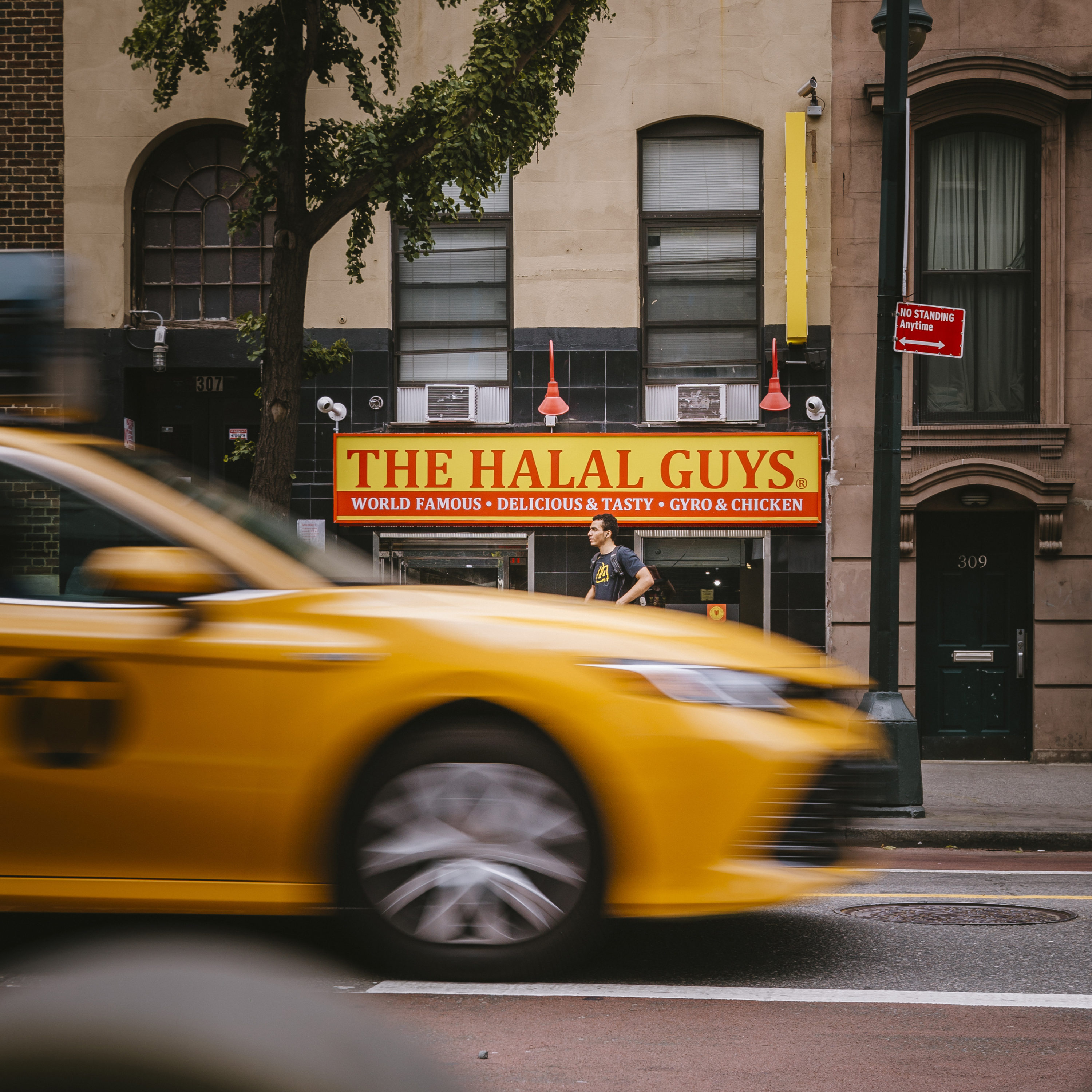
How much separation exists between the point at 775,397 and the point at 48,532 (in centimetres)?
1032

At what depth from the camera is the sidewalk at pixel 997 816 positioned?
9.17 m

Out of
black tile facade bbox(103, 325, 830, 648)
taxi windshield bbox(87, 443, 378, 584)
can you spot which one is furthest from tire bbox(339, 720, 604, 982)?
black tile facade bbox(103, 325, 830, 648)

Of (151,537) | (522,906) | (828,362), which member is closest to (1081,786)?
(828,362)

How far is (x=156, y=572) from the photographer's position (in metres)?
4.32

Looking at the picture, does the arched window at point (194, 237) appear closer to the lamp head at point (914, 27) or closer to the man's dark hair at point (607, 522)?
the man's dark hair at point (607, 522)

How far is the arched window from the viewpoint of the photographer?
1484 cm

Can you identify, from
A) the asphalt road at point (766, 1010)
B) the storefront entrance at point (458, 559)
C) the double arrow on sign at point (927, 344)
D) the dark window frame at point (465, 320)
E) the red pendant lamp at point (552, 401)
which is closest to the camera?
the asphalt road at point (766, 1010)

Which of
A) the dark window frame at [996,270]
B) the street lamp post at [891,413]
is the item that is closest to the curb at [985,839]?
the street lamp post at [891,413]

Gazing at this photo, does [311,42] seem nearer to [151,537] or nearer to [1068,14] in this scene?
[151,537]

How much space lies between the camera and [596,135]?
14.5m

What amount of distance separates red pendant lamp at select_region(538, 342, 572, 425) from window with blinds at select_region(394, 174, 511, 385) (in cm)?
62

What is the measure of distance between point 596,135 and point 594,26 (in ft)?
3.95

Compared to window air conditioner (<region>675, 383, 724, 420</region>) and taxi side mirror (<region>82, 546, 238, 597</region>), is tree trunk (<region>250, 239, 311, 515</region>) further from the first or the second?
taxi side mirror (<region>82, 546, 238, 597</region>)

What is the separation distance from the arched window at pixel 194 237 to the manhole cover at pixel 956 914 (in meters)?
10.6
